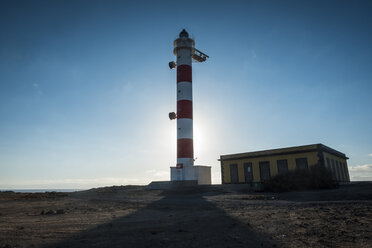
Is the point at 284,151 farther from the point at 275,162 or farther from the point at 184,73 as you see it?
the point at 184,73

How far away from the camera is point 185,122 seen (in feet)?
90.2

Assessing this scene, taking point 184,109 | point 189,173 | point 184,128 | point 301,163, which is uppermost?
point 184,109

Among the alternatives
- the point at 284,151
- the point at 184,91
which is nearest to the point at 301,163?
the point at 284,151

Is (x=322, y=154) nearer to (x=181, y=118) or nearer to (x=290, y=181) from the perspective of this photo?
(x=290, y=181)

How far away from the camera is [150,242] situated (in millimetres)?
4703

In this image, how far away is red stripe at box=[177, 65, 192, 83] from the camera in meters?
29.3

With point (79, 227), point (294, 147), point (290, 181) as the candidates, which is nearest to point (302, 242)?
point (79, 227)

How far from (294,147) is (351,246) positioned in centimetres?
2355

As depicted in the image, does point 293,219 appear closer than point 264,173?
Yes

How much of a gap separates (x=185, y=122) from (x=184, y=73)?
6336 mm

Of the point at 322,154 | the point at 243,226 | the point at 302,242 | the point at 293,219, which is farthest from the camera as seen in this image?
the point at 322,154

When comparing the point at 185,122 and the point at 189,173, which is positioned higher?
the point at 185,122

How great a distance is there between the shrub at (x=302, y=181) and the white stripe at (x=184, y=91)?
13.2m

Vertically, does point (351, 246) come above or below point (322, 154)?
below
